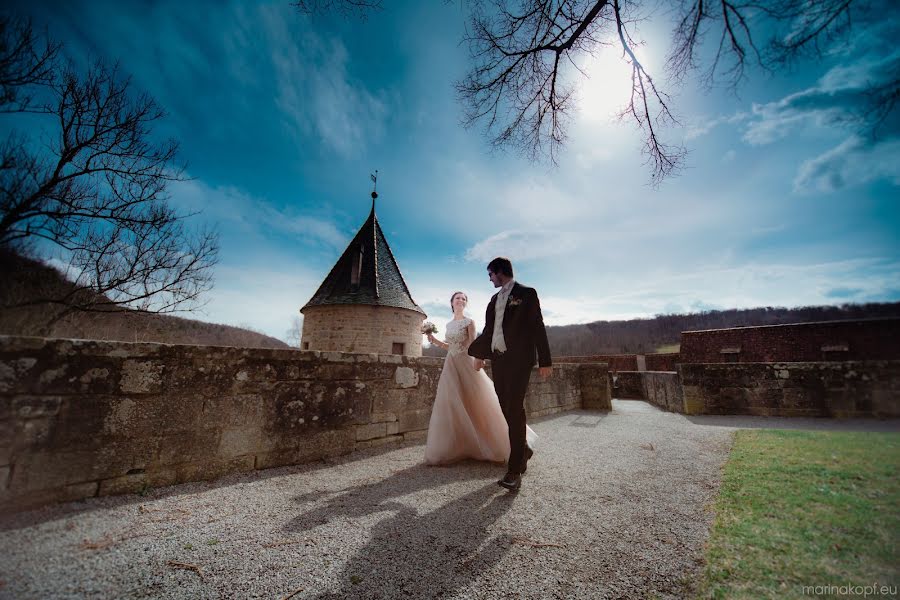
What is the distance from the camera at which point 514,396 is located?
312cm

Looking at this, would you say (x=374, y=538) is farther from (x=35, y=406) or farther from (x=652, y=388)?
→ (x=652, y=388)

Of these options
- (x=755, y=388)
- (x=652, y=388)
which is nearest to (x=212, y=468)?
(x=755, y=388)

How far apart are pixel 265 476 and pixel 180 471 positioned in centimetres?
63

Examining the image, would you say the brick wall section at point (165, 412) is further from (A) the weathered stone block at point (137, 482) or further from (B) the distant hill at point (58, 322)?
(B) the distant hill at point (58, 322)

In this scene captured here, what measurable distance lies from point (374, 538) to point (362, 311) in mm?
14678

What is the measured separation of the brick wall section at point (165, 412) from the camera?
208cm

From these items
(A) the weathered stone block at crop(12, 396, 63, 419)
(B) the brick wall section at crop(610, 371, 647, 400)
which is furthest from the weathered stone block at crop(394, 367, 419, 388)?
(B) the brick wall section at crop(610, 371, 647, 400)

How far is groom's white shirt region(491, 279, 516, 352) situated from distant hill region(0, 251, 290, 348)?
2.39 meters

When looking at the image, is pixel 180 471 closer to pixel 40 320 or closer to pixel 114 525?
pixel 114 525

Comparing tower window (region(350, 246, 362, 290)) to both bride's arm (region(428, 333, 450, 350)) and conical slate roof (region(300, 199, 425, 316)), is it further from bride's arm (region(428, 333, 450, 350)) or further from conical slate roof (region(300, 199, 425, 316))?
bride's arm (region(428, 333, 450, 350))

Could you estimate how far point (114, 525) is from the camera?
6.47ft

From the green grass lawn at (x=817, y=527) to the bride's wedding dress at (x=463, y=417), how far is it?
6.69 ft

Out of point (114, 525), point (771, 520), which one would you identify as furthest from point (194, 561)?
point (771, 520)

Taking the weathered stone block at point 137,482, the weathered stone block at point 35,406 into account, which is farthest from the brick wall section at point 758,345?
the weathered stone block at point 35,406
